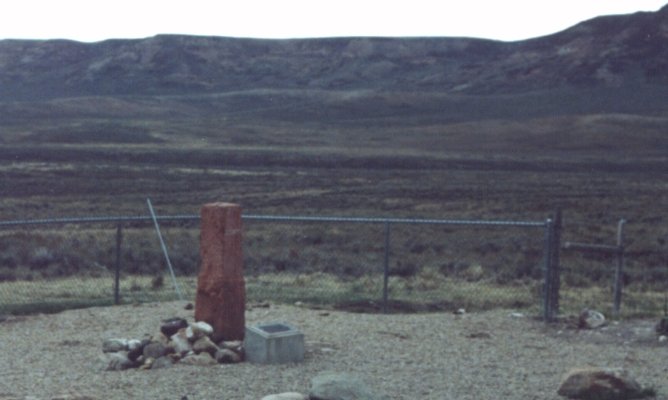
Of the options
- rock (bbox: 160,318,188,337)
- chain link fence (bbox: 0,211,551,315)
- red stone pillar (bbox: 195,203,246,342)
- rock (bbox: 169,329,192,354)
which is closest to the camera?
rock (bbox: 169,329,192,354)

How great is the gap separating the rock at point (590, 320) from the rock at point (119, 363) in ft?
19.4

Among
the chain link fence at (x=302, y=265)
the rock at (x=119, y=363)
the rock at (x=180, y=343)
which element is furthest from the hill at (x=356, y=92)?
the rock at (x=119, y=363)

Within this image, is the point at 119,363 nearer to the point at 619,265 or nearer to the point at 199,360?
the point at 199,360

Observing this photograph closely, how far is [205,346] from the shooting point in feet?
38.5

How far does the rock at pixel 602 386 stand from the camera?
9.95 meters

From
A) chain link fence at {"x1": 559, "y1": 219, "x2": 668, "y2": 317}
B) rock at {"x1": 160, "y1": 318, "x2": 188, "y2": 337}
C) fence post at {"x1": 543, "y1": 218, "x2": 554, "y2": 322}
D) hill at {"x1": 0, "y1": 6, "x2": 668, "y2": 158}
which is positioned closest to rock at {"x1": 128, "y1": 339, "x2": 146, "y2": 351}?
rock at {"x1": 160, "y1": 318, "x2": 188, "y2": 337}

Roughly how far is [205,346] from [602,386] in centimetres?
408

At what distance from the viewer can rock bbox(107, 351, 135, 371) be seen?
11242 millimetres

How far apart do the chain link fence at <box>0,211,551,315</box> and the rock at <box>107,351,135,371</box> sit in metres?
4.13

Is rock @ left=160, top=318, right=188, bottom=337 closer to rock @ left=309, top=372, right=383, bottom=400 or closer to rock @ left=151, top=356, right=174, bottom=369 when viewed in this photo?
rock @ left=151, top=356, right=174, bottom=369

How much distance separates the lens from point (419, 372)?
1128cm

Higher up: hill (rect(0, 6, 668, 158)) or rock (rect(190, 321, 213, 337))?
hill (rect(0, 6, 668, 158))

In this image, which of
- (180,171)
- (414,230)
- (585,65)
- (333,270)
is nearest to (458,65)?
(585,65)

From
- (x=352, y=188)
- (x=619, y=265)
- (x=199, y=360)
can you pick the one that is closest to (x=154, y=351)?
(x=199, y=360)
